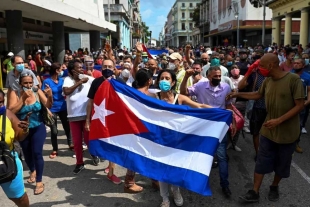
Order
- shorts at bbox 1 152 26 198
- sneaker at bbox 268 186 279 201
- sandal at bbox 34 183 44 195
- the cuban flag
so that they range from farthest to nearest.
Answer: sandal at bbox 34 183 44 195 → sneaker at bbox 268 186 279 201 → the cuban flag → shorts at bbox 1 152 26 198

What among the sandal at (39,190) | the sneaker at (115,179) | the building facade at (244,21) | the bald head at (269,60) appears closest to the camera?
the bald head at (269,60)

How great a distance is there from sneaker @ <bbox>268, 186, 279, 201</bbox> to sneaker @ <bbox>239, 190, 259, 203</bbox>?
0.21 m

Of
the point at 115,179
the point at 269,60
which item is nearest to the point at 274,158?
the point at 269,60

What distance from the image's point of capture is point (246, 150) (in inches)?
243

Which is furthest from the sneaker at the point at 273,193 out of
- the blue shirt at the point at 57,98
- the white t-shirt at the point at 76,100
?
the blue shirt at the point at 57,98

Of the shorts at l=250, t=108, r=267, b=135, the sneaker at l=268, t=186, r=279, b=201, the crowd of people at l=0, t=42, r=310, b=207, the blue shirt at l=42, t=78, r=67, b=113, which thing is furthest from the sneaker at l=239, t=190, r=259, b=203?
the blue shirt at l=42, t=78, r=67, b=113

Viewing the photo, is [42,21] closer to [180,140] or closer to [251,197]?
[180,140]

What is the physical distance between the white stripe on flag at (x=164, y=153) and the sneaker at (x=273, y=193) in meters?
1.17

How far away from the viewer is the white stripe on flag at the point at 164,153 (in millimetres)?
3547

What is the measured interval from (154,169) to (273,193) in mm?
1613

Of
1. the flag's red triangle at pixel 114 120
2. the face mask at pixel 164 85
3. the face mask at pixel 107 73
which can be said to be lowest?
the flag's red triangle at pixel 114 120

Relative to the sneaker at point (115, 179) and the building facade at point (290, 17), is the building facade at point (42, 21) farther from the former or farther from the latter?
the building facade at point (290, 17)

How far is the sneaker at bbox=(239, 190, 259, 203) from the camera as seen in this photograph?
156 inches

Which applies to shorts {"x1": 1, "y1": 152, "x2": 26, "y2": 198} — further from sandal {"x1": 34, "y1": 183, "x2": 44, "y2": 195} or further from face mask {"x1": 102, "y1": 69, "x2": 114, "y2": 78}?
face mask {"x1": 102, "y1": 69, "x2": 114, "y2": 78}
